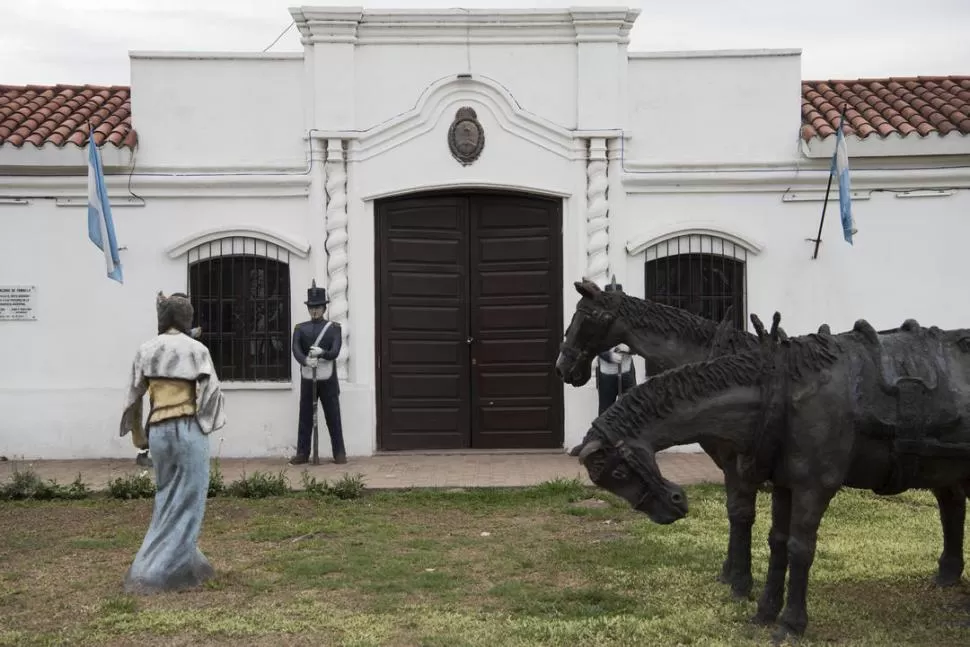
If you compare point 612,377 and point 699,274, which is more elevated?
point 699,274

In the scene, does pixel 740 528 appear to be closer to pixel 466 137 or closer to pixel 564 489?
pixel 564 489

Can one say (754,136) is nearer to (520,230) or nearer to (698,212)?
(698,212)

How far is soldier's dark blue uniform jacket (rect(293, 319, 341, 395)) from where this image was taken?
1183 cm

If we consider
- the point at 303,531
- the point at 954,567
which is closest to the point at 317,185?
the point at 303,531

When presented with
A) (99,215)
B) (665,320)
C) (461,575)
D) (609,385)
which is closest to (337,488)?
(461,575)

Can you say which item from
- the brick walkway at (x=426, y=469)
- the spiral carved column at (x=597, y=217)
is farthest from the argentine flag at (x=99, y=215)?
the spiral carved column at (x=597, y=217)

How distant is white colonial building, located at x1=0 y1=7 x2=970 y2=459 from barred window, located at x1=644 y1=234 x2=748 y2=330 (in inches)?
1.3

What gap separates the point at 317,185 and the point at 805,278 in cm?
600

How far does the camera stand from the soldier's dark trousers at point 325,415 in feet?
39.1

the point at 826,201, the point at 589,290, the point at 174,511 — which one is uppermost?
the point at 826,201

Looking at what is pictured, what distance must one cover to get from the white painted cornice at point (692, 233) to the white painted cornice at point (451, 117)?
1.34 metres

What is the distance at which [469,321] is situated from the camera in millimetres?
12695

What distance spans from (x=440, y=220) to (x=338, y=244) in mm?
1270

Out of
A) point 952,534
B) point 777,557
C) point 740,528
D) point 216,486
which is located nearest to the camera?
point 777,557
